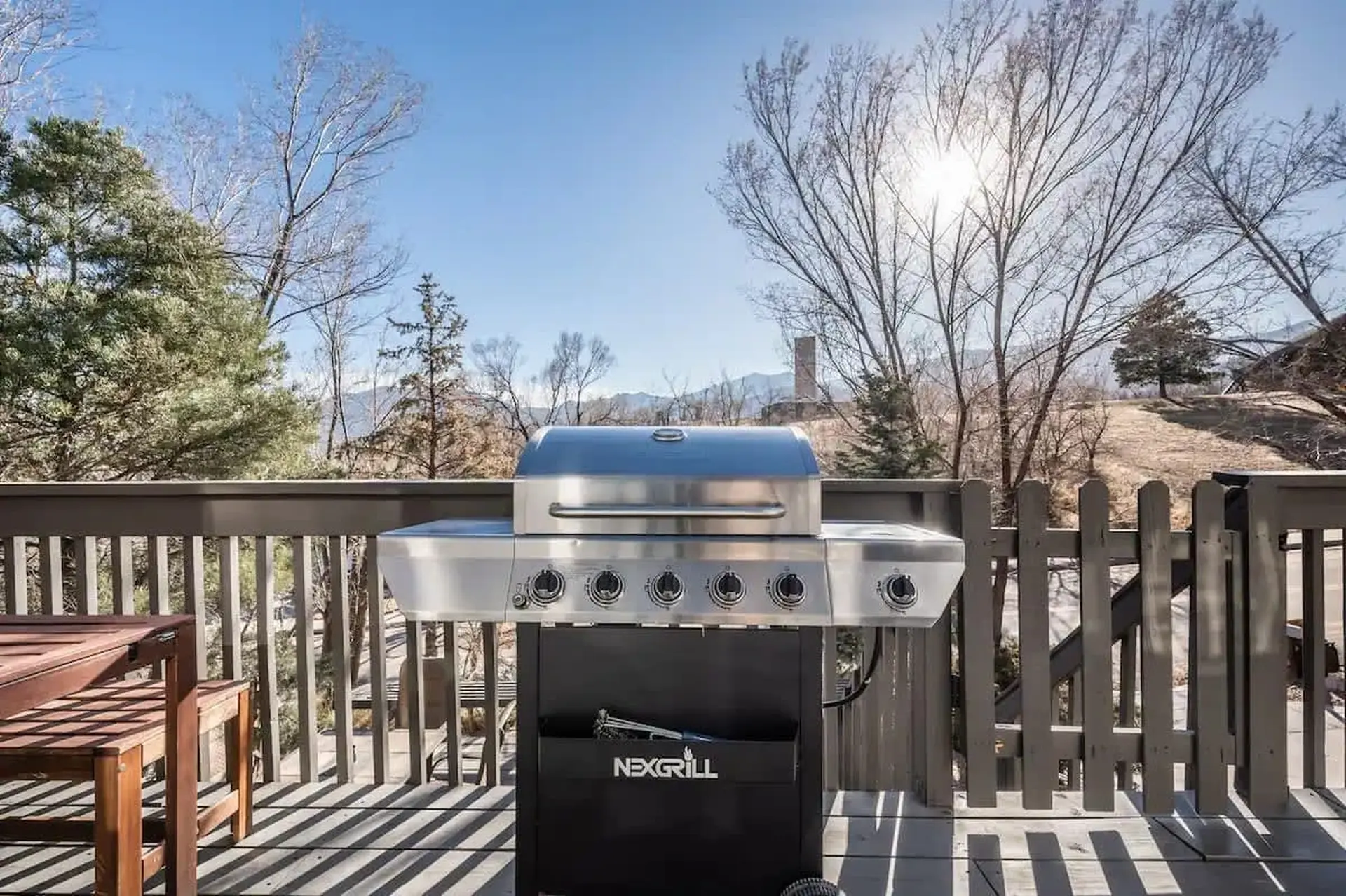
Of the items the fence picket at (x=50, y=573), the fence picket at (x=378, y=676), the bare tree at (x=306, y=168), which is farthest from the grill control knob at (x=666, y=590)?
the bare tree at (x=306, y=168)

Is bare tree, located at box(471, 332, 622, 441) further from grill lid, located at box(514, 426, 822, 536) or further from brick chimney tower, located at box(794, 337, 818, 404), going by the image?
grill lid, located at box(514, 426, 822, 536)

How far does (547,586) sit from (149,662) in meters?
0.93

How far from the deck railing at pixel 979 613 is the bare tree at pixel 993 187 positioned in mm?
7262

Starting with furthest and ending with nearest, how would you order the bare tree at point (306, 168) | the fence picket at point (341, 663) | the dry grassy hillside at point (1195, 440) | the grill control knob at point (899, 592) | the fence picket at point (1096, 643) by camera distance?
the bare tree at point (306, 168), the dry grassy hillside at point (1195, 440), the fence picket at point (341, 663), the fence picket at point (1096, 643), the grill control knob at point (899, 592)

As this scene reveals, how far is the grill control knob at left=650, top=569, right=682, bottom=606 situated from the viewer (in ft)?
4.16

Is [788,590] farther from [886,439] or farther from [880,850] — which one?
[886,439]

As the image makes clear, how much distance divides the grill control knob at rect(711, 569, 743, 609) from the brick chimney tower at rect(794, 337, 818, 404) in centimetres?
937

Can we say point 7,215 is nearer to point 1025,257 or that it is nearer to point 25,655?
point 25,655

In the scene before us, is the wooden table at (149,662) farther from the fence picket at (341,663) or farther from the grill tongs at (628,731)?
the grill tongs at (628,731)

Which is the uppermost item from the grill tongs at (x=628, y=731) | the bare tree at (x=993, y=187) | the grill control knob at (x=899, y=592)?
the bare tree at (x=993, y=187)

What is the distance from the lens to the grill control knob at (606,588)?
1.27 metres

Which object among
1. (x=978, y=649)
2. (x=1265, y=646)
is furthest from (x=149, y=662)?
(x=1265, y=646)

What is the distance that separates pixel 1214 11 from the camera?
894 cm

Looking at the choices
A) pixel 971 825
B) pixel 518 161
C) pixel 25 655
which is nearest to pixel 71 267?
pixel 518 161
